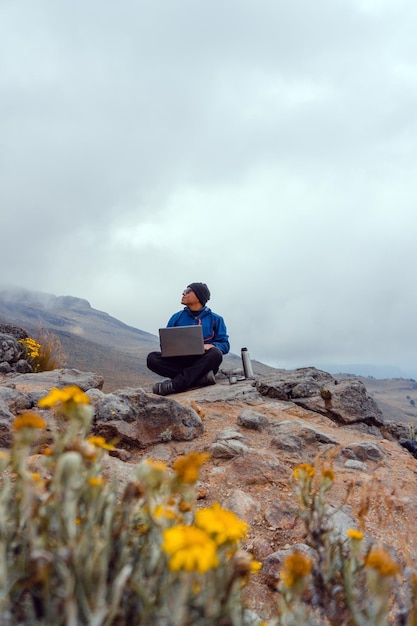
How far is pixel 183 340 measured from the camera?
7.51 meters

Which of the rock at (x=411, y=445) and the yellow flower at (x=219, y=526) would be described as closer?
the yellow flower at (x=219, y=526)

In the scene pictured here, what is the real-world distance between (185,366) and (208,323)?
37.0 inches

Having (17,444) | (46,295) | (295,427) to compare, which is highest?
(46,295)

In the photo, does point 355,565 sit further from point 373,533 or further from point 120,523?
point 373,533

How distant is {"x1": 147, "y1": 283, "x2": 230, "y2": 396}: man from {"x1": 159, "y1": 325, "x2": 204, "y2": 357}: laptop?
1.06 ft

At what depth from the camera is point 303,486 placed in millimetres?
1641

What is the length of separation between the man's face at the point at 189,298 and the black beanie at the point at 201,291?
71mm

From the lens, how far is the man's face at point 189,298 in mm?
8156

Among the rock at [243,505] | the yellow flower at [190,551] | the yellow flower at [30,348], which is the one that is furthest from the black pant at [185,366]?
the yellow flower at [190,551]

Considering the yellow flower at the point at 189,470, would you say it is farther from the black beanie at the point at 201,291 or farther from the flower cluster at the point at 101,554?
the black beanie at the point at 201,291

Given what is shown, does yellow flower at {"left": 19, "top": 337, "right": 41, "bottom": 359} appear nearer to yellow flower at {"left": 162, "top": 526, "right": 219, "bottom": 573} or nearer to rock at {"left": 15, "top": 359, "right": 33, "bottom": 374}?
rock at {"left": 15, "top": 359, "right": 33, "bottom": 374}

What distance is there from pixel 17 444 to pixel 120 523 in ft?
1.33

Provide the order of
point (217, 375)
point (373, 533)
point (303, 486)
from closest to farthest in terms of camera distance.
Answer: point (303, 486), point (373, 533), point (217, 375)

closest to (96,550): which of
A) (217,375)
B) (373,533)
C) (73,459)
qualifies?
(73,459)
